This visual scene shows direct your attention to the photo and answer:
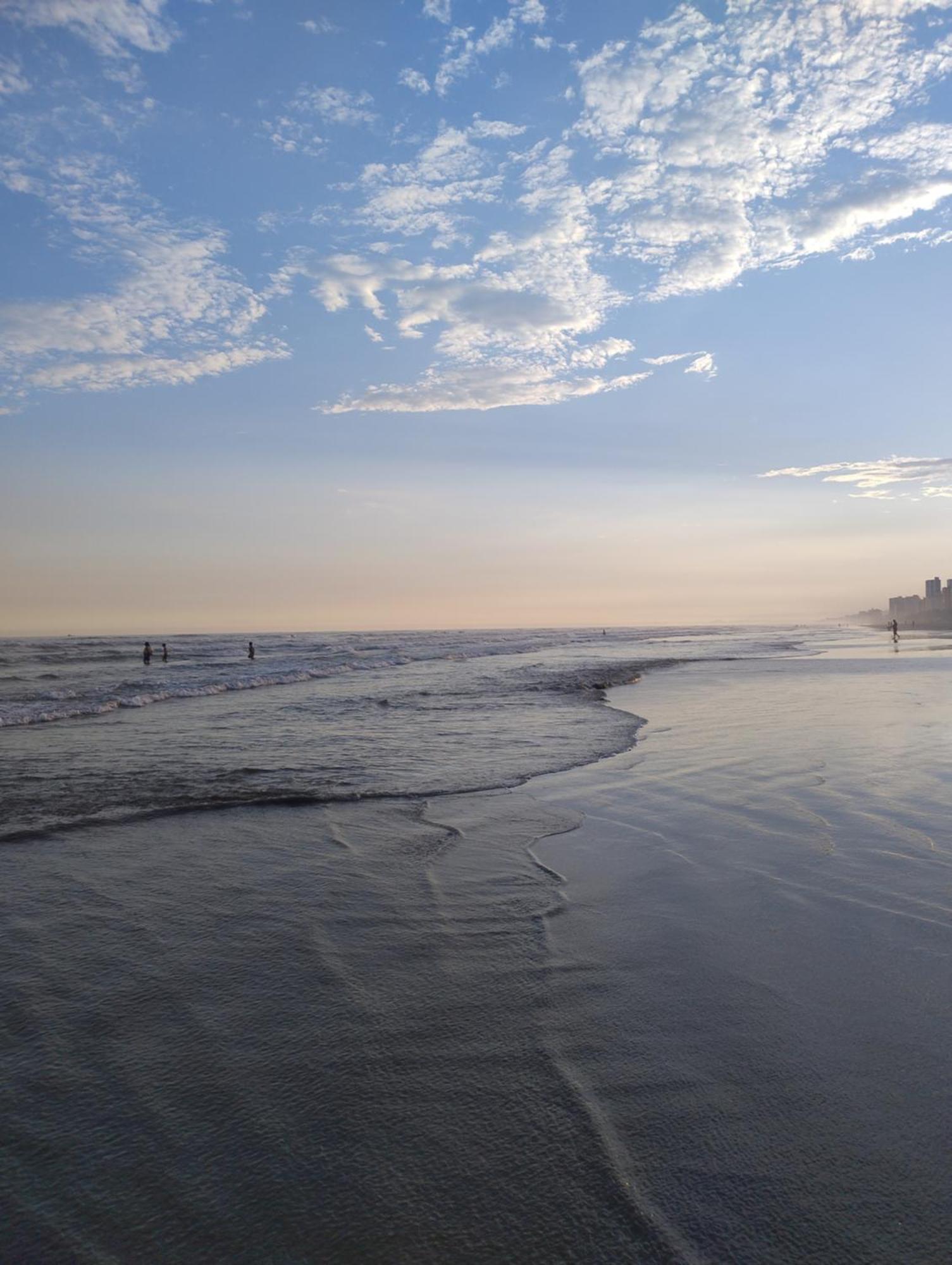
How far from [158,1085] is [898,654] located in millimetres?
49377

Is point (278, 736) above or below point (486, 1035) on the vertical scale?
below

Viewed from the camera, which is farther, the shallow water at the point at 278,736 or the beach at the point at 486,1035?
the shallow water at the point at 278,736

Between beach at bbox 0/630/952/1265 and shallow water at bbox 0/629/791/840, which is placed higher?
beach at bbox 0/630/952/1265

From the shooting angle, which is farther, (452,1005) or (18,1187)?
(452,1005)

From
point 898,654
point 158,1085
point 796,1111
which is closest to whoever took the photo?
point 796,1111

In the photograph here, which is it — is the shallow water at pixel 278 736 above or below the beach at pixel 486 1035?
below

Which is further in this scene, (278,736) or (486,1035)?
(278,736)

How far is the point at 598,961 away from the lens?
15.5ft

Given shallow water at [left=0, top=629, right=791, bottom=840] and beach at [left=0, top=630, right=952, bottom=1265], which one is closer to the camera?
beach at [left=0, top=630, right=952, bottom=1265]

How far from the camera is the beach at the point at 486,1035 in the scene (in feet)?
8.57

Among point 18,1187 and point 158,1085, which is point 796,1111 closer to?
point 158,1085

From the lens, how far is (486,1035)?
3822 mm

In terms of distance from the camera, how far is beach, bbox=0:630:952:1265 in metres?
2.61

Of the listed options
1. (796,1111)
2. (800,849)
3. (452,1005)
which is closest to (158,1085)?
(452,1005)
